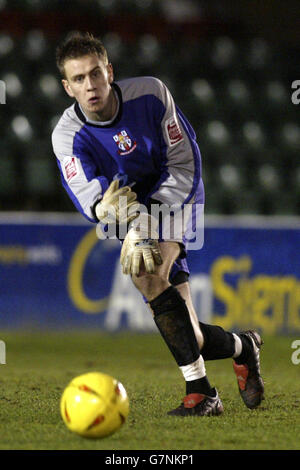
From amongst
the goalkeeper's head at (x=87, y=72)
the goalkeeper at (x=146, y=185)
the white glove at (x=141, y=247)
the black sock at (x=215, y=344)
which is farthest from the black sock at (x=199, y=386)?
the goalkeeper's head at (x=87, y=72)

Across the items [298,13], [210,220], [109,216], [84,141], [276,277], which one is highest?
[298,13]

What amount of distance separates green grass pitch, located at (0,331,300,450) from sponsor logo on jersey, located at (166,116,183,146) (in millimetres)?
1552

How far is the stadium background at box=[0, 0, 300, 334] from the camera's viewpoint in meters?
9.24

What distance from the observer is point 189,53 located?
1295 cm

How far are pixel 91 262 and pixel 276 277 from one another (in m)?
2.13

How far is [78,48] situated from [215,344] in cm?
189

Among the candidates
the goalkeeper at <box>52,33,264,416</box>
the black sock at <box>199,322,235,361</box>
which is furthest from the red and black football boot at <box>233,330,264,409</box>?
the black sock at <box>199,322,235,361</box>

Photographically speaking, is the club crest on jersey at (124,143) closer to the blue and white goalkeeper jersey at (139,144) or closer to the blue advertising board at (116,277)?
the blue and white goalkeeper jersey at (139,144)

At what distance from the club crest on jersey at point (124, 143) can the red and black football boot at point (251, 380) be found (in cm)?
135

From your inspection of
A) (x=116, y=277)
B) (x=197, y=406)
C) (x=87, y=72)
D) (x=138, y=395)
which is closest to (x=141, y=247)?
(x=197, y=406)

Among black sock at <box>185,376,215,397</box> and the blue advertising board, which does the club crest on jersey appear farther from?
the blue advertising board

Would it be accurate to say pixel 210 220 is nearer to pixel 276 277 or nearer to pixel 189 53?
pixel 276 277

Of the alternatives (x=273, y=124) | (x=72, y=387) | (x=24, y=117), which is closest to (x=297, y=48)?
(x=273, y=124)

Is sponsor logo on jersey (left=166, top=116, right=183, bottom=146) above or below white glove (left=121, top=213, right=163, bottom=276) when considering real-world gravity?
above
